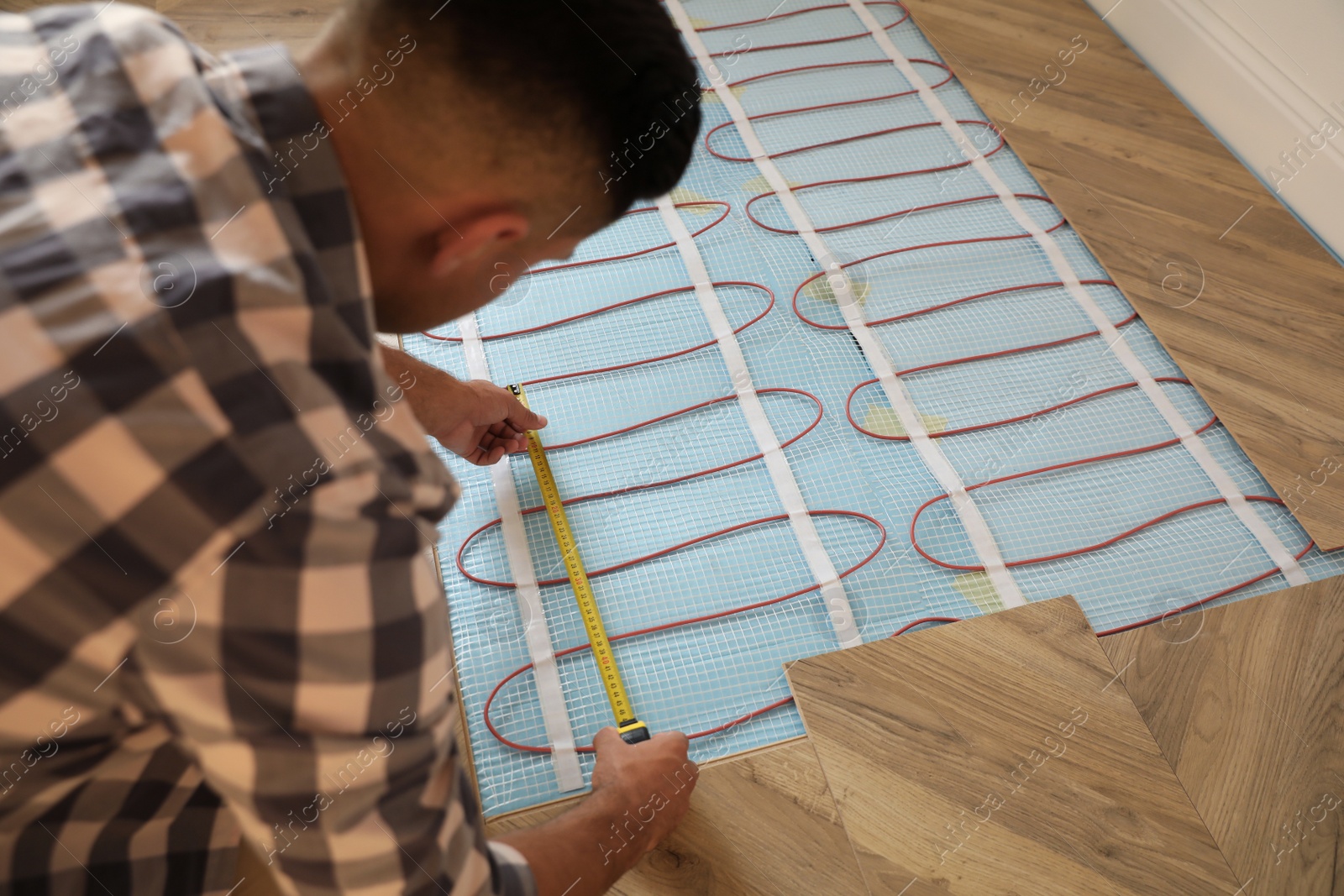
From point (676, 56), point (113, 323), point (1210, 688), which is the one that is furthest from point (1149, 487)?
point (113, 323)

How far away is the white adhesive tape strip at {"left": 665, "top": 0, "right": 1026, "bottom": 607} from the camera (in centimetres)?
151

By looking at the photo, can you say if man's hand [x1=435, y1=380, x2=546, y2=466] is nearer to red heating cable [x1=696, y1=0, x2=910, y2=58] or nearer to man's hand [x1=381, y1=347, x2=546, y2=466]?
Result: man's hand [x1=381, y1=347, x2=546, y2=466]

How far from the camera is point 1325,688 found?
1.37 meters

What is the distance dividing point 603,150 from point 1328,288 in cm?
187

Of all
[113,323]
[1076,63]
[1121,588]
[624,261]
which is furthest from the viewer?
[1076,63]

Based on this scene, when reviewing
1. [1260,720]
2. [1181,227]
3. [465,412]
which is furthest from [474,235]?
[1181,227]

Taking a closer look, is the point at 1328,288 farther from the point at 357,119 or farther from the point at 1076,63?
the point at 357,119

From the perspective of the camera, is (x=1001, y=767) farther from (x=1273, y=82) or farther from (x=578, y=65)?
(x=1273, y=82)

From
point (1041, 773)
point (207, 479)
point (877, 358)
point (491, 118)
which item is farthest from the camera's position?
point (877, 358)

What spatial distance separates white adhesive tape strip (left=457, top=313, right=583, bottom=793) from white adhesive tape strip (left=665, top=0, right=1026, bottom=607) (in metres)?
0.71

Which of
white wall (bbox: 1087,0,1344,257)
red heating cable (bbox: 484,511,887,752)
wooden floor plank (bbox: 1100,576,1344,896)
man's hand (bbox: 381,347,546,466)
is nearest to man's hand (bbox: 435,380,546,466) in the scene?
man's hand (bbox: 381,347,546,466)

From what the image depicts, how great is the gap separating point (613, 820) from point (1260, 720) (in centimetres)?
96

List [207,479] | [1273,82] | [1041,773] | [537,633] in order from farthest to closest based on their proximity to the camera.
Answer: [1273,82] → [537,633] → [1041,773] → [207,479]

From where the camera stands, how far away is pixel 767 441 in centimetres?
161
